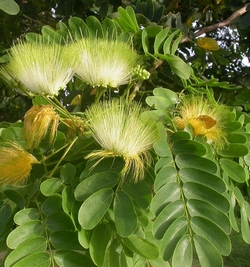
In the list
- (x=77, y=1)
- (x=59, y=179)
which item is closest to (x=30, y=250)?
(x=59, y=179)

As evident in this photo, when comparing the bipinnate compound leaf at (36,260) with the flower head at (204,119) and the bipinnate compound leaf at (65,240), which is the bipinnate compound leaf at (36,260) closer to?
the bipinnate compound leaf at (65,240)

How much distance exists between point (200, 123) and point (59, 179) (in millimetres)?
385

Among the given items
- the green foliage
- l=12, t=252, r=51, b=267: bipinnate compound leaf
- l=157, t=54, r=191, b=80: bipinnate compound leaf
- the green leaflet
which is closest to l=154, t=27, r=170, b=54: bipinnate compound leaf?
l=157, t=54, r=191, b=80: bipinnate compound leaf

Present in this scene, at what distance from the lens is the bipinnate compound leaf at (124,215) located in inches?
37.7

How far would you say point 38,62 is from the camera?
1110mm

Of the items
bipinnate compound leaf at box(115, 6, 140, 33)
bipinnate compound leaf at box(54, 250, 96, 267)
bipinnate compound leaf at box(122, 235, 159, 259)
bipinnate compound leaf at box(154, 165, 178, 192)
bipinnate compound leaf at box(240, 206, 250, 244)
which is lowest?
bipinnate compound leaf at box(240, 206, 250, 244)

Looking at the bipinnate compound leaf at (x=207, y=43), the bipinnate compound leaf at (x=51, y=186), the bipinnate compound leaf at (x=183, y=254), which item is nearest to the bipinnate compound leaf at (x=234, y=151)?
the bipinnate compound leaf at (x=183, y=254)

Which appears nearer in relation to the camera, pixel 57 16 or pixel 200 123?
pixel 200 123

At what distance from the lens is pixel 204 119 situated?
1.17m

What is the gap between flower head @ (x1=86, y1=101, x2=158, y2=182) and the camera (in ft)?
3.27

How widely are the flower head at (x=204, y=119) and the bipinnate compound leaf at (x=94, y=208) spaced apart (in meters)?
0.29

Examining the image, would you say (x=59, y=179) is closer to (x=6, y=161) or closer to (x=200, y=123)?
(x=6, y=161)

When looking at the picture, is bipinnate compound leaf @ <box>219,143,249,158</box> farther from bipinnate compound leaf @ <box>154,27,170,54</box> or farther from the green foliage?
bipinnate compound leaf @ <box>154,27,170,54</box>

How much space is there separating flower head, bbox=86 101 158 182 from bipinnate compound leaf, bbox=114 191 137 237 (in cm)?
5
